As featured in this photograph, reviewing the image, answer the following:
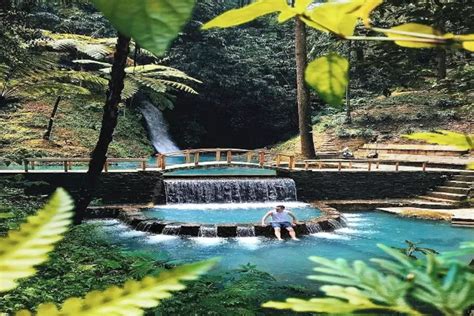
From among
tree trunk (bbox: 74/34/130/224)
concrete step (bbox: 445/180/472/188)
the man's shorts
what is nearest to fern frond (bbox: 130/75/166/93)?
the man's shorts

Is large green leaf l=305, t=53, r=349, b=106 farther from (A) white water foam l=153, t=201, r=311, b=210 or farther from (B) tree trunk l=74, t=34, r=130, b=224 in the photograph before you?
(A) white water foam l=153, t=201, r=311, b=210

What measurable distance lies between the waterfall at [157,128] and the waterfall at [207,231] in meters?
14.8

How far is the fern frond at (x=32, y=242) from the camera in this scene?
276mm

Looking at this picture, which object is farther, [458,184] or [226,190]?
[458,184]

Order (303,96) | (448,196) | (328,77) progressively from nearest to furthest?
(328,77) → (448,196) → (303,96)

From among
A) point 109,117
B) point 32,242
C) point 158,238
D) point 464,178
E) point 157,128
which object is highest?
point 157,128

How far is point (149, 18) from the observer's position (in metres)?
0.28

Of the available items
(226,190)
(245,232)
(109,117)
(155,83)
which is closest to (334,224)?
(245,232)

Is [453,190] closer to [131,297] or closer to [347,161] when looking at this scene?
[347,161]

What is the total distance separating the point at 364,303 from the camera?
435 millimetres

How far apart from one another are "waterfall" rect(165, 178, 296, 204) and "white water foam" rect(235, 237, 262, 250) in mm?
4364

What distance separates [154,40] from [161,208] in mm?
13152

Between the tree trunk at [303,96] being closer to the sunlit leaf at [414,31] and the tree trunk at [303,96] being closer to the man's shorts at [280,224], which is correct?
the man's shorts at [280,224]

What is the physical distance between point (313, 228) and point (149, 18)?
10.5 meters
